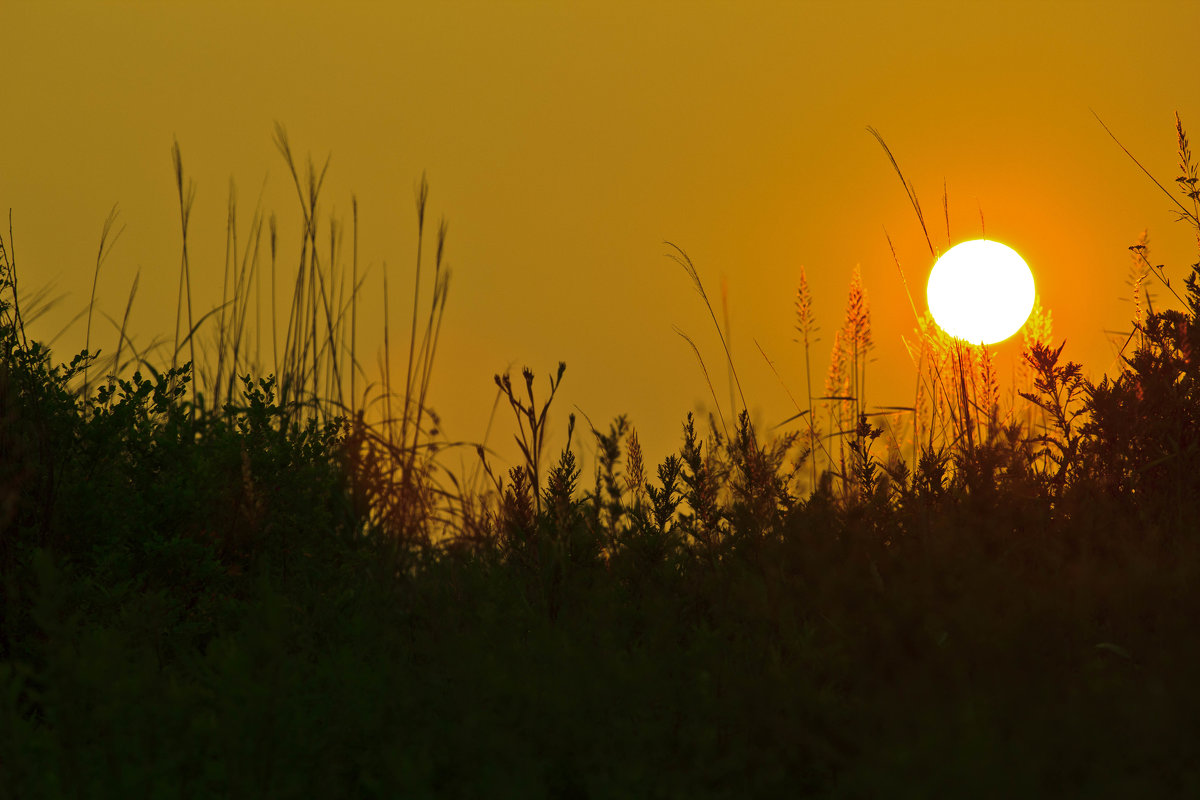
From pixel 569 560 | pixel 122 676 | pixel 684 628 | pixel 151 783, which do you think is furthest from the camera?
pixel 569 560

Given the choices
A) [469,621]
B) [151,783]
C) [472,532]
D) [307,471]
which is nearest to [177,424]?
Answer: [307,471]

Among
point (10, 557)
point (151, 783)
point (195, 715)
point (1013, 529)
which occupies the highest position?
point (1013, 529)

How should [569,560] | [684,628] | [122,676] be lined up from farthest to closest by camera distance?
[569,560] < [684,628] < [122,676]

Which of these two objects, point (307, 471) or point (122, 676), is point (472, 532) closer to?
point (307, 471)

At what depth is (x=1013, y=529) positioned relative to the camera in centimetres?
337

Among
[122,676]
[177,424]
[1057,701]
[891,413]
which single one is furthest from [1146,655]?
[177,424]

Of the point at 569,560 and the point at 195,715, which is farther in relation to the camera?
the point at 569,560

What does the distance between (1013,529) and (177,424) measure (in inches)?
114

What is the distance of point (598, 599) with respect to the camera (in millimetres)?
2949

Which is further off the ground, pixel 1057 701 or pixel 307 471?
pixel 307 471

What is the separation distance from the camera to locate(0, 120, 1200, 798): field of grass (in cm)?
207

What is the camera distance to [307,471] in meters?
3.93

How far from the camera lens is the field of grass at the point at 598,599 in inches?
81.5

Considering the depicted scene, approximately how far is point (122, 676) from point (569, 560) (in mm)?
1337
